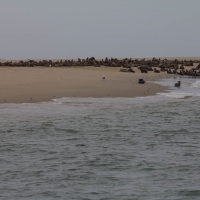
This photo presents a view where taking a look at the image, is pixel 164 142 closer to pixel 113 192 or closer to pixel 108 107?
pixel 113 192

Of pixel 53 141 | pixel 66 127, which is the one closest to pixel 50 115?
pixel 66 127

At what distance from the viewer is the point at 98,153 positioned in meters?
7.23

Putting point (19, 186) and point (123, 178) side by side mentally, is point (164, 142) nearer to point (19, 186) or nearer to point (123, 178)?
point (123, 178)

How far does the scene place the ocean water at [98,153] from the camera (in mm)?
5551

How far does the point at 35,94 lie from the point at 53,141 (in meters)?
7.28

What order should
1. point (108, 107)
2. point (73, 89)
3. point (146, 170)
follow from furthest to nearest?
1. point (73, 89)
2. point (108, 107)
3. point (146, 170)

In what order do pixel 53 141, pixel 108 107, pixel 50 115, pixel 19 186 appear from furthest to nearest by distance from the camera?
pixel 108 107, pixel 50 115, pixel 53 141, pixel 19 186

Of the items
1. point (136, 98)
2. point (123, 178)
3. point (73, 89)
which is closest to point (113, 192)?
Result: point (123, 178)

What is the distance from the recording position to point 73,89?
57.3 feet

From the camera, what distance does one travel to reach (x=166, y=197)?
528 centimetres

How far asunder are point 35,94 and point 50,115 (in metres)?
4.37

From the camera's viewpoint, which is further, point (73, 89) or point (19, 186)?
point (73, 89)

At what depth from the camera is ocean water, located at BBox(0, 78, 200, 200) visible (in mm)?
5551

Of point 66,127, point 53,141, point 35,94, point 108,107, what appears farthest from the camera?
point 35,94
